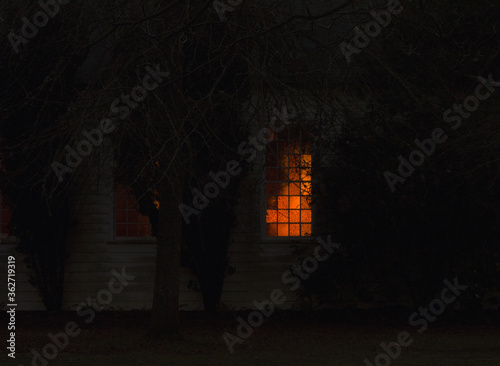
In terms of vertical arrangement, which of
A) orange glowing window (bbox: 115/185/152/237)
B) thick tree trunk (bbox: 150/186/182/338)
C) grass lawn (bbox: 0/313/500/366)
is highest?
orange glowing window (bbox: 115/185/152/237)

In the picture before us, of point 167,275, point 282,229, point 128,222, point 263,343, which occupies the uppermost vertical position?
point 128,222

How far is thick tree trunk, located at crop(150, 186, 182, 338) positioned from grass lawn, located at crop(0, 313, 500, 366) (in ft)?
0.94

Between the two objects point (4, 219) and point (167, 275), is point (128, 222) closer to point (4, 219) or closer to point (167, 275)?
point (4, 219)

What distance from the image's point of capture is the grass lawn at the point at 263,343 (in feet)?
34.6

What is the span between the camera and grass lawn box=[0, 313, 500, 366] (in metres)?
10.5

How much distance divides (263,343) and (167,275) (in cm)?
184

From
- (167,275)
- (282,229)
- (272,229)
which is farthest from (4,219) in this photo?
(167,275)

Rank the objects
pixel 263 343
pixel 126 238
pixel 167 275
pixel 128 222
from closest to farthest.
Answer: pixel 167 275 < pixel 263 343 < pixel 126 238 < pixel 128 222

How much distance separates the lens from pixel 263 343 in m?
12.4

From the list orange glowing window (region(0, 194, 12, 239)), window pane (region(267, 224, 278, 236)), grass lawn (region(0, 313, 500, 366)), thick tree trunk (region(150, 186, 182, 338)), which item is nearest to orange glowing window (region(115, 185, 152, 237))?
Result: grass lawn (region(0, 313, 500, 366))

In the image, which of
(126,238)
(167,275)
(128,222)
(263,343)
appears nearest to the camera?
(167,275)

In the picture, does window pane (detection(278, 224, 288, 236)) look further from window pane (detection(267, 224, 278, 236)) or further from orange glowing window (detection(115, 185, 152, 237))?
orange glowing window (detection(115, 185, 152, 237))

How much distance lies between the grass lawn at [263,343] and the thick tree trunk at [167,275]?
0.29 meters

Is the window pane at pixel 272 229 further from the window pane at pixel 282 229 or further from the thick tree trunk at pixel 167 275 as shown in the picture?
the thick tree trunk at pixel 167 275
